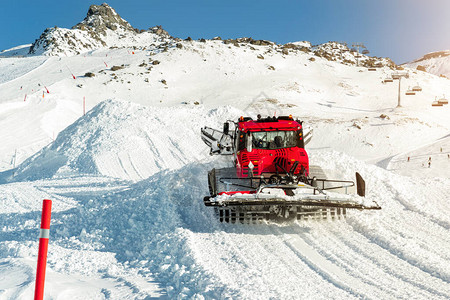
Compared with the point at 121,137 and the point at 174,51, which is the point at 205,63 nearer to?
the point at 174,51

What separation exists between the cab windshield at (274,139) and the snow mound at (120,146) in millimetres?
9906

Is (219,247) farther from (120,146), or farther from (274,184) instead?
(120,146)

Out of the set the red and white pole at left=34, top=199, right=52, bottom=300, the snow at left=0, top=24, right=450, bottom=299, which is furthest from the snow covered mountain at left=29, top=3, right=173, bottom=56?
the red and white pole at left=34, top=199, right=52, bottom=300

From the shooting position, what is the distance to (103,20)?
17525cm

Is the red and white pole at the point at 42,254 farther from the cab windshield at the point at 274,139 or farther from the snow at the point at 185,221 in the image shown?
the cab windshield at the point at 274,139

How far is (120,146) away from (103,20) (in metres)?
174

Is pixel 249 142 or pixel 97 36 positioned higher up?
pixel 97 36

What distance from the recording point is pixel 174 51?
214 feet

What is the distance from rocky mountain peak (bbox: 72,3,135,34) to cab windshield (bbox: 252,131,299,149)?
16333 cm

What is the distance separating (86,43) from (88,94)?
92.7 m

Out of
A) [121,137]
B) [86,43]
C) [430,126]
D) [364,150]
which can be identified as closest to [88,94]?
[121,137]

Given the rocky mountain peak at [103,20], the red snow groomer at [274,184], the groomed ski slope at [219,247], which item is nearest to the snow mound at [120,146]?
the groomed ski slope at [219,247]

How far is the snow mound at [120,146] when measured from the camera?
19.2 metres

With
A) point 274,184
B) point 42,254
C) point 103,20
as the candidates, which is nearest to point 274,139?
point 274,184
